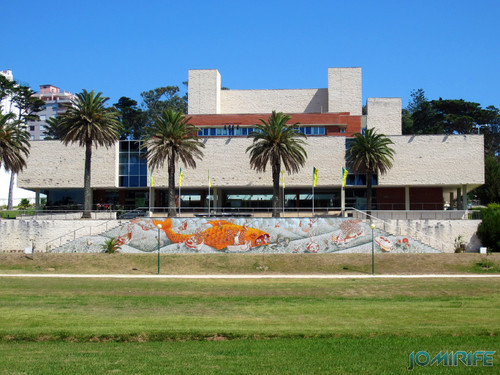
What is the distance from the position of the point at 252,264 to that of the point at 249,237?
30.2 ft

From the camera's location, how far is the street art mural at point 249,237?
51188 mm

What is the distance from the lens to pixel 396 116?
79188mm

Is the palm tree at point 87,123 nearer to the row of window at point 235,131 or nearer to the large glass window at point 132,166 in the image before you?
the large glass window at point 132,166

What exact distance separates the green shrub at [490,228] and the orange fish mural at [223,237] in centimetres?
2168

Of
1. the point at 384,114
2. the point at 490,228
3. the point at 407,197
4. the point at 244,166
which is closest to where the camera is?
the point at 490,228

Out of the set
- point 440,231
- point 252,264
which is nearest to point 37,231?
point 252,264

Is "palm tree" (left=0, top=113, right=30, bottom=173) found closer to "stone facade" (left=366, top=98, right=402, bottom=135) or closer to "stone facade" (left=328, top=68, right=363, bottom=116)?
"stone facade" (left=328, top=68, right=363, bottom=116)

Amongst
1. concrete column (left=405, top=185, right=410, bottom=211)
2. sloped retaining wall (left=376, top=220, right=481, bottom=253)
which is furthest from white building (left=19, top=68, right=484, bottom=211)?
sloped retaining wall (left=376, top=220, right=481, bottom=253)

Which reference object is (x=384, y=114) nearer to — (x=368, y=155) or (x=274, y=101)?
(x=274, y=101)

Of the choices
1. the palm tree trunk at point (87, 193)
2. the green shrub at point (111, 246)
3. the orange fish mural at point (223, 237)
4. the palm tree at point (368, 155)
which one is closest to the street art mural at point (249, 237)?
the orange fish mural at point (223, 237)

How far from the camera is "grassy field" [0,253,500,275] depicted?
41.4 metres

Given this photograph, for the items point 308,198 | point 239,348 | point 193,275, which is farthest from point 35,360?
point 308,198

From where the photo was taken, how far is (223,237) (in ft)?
170

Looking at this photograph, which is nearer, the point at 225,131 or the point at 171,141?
the point at 171,141
